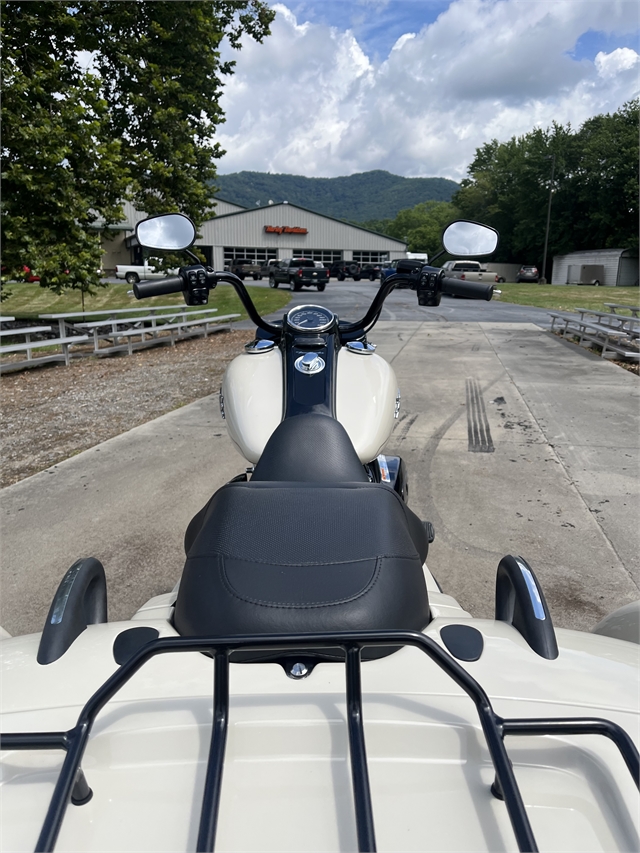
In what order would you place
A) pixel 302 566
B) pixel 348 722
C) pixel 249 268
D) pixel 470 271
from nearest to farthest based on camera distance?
pixel 348 722
pixel 302 566
pixel 470 271
pixel 249 268

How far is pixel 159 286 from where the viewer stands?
8.00 ft

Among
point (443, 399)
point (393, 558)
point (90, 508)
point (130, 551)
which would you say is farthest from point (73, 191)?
point (393, 558)

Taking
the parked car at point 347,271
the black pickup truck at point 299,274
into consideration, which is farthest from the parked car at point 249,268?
the black pickup truck at point 299,274

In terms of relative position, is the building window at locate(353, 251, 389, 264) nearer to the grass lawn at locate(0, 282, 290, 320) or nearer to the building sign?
the building sign

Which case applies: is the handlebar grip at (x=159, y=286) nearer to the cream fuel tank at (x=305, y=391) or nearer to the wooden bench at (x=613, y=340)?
the cream fuel tank at (x=305, y=391)

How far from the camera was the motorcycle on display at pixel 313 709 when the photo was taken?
2.64 feet

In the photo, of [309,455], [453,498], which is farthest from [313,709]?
[453,498]

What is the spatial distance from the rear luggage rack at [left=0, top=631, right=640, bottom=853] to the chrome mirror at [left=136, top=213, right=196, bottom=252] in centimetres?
198

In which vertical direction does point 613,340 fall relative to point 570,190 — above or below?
below

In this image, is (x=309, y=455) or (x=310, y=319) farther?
(x=310, y=319)

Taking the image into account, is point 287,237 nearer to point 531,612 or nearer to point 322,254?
point 322,254

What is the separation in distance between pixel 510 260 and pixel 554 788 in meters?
59.1

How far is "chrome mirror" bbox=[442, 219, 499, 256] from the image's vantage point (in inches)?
95.4

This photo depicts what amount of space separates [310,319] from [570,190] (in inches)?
2160
